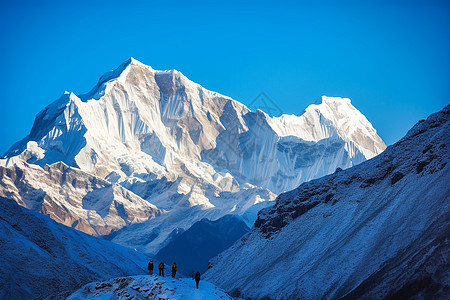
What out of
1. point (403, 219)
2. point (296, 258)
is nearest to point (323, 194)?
point (296, 258)

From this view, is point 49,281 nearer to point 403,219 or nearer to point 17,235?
point 17,235

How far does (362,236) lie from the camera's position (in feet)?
306

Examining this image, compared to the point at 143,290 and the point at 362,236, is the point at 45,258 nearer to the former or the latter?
the point at 143,290

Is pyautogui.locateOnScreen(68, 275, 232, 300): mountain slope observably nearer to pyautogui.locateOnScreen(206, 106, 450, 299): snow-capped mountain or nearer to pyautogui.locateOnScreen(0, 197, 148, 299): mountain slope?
pyautogui.locateOnScreen(0, 197, 148, 299): mountain slope

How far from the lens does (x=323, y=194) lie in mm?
130750

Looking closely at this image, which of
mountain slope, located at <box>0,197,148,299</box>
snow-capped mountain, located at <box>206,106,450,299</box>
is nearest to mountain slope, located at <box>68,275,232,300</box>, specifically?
mountain slope, located at <box>0,197,148,299</box>

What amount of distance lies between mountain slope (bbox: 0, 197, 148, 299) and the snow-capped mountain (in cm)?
2576

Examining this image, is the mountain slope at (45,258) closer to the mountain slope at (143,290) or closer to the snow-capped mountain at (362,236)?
the mountain slope at (143,290)

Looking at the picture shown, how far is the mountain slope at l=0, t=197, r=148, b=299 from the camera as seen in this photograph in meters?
83.8

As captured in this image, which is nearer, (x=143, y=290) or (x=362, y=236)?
(x=143, y=290)

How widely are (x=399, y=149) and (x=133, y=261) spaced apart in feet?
232

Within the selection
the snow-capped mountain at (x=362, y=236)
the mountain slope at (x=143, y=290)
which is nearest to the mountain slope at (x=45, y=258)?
the mountain slope at (x=143, y=290)

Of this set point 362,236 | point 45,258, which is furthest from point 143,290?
point 362,236

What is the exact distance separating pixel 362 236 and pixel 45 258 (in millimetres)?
54815
